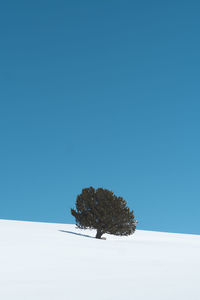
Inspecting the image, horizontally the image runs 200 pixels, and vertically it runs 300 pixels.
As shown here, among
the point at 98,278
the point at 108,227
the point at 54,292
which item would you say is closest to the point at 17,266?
the point at 98,278

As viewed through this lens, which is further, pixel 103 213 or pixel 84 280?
pixel 103 213

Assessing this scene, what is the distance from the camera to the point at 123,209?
139 feet

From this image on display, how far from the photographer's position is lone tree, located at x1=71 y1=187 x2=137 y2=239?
4119 centimetres

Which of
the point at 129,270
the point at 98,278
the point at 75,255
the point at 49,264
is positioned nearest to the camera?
the point at 98,278

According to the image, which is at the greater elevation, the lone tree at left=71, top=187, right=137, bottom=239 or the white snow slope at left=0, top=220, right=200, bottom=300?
the lone tree at left=71, top=187, right=137, bottom=239

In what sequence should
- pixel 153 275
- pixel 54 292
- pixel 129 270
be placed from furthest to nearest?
1. pixel 129 270
2. pixel 153 275
3. pixel 54 292

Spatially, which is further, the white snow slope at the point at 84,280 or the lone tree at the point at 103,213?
the lone tree at the point at 103,213

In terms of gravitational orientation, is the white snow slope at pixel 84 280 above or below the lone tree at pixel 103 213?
below

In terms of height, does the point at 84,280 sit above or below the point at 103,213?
below

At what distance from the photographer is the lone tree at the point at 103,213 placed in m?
41.2

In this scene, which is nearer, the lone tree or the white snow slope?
the white snow slope

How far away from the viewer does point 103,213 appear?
4112 centimetres

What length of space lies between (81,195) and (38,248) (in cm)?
2038

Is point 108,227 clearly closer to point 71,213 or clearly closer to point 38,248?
point 71,213
